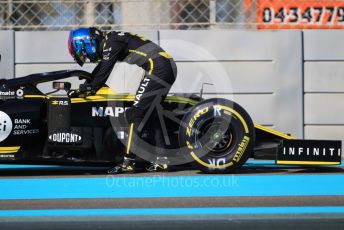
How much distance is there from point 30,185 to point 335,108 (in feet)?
15.5

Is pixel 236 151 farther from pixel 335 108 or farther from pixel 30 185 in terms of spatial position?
pixel 335 108

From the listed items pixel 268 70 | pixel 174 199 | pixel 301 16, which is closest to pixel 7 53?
pixel 268 70

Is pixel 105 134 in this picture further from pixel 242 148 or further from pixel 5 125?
pixel 242 148

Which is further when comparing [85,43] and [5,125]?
[85,43]

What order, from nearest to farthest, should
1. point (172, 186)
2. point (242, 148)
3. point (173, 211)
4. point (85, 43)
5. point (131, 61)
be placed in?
1. point (173, 211)
2. point (172, 186)
3. point (242, 148)
4. point (85, 43)
5. point (131, 61)

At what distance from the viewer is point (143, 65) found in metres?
7.34

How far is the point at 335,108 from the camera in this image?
961cm

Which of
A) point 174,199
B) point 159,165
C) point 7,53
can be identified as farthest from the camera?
point 7,53

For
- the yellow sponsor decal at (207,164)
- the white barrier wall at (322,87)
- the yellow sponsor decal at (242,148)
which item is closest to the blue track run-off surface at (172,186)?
the yellow sponsor decal at (207,164)

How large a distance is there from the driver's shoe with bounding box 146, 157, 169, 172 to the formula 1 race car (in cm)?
21

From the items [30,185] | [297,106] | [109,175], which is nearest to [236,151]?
[109,175]

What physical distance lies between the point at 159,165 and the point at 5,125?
1.72m

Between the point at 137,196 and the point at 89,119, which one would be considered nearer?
the point at 137,196

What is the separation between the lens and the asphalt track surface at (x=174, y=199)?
5004 millimetres
